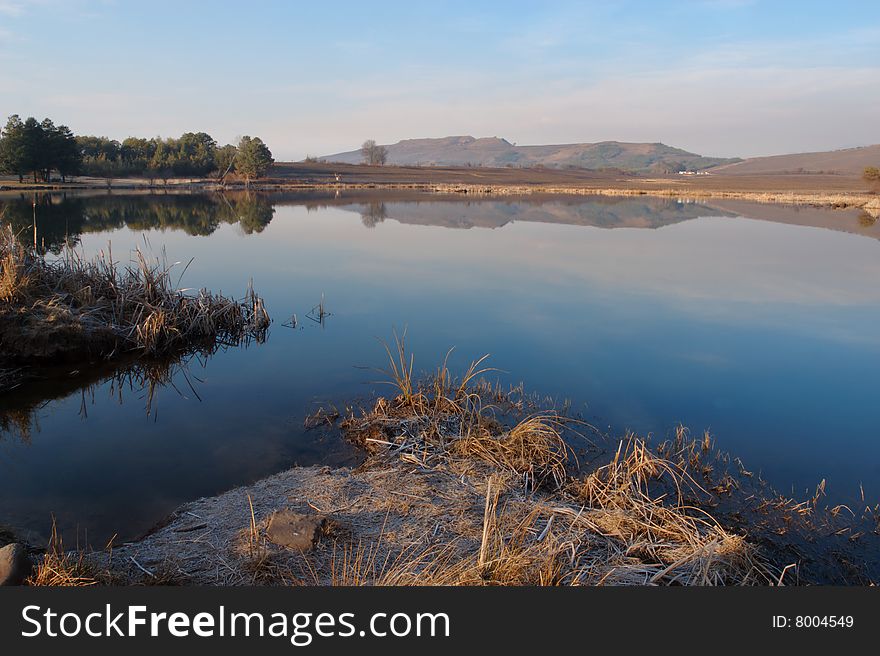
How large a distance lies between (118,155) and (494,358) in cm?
7295

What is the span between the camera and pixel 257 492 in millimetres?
5305

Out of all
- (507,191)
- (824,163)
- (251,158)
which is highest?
(824,163)

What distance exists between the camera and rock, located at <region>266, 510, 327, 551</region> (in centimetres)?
412

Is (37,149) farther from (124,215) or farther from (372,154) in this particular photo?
(372,154)

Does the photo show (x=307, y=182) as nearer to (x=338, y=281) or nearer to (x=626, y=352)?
(x=338, y=281)

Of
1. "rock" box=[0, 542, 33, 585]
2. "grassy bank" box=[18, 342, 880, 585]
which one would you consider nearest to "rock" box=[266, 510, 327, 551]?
"grassy bank" box=[18, 342, 880, 585]

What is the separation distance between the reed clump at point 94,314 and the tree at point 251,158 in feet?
207

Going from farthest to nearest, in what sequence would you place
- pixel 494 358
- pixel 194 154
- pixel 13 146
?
1. pixel 194 154
2. pixel 13 146
3. pixel 494 358

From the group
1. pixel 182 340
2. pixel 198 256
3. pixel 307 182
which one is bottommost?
pixel 182 340

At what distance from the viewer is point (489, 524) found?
150 inches

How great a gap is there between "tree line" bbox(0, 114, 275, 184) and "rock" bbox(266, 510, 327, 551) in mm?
60301

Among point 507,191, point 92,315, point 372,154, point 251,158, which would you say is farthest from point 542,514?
point 372,154

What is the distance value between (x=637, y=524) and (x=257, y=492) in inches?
133

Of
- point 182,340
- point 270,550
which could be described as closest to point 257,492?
point 270,550
